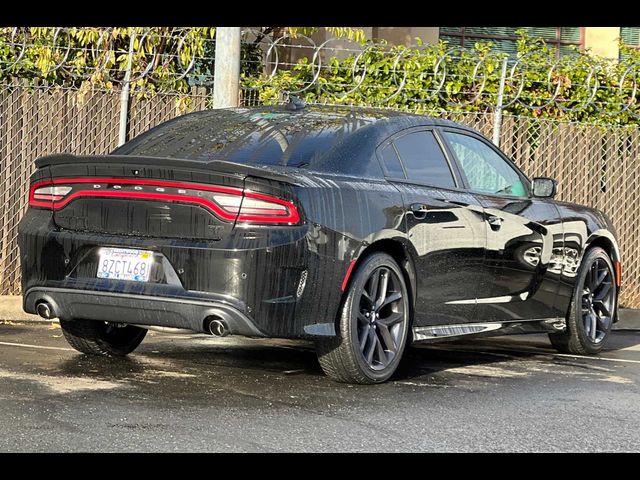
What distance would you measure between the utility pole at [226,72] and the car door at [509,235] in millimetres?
2761

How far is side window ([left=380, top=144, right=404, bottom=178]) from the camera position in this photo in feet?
25.6

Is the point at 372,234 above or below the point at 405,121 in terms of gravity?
below

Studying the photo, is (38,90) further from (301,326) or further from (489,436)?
(489,436)

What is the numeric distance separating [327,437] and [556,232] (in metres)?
3.91

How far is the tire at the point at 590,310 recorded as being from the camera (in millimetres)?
9578

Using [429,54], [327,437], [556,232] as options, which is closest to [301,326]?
[327,437]

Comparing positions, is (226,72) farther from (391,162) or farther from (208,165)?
(208,165)

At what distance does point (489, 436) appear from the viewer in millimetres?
6027

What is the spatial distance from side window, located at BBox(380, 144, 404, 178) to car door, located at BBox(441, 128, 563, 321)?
0.70 metres

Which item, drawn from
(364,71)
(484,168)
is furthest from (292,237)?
(364,71)

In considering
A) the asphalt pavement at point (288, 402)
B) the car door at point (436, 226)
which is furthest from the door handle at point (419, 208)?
the asphalt pavement at point (288, 402)

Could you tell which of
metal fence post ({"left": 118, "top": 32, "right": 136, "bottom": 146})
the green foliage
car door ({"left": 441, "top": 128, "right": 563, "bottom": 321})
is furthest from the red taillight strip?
the green foliage

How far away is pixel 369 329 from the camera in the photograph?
293 inches

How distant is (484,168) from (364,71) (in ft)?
11.5
